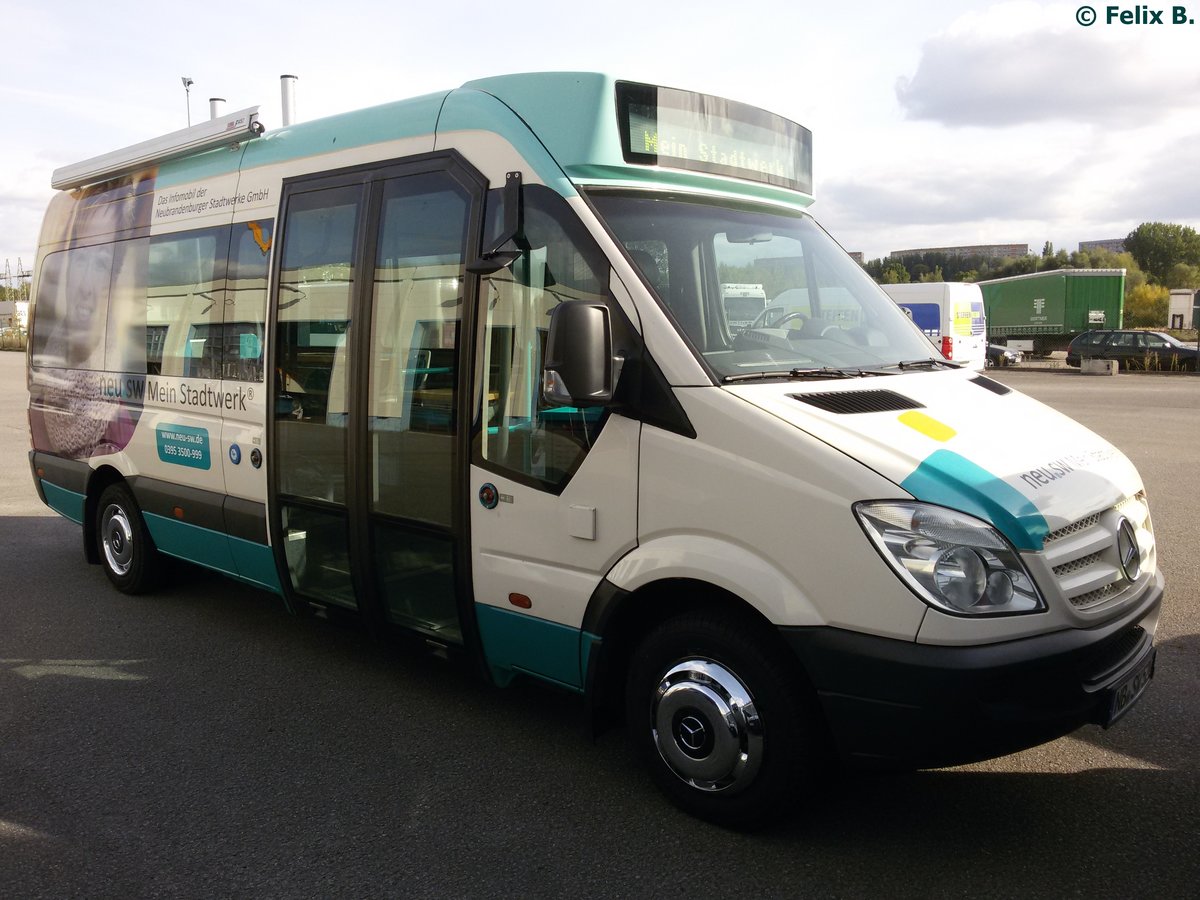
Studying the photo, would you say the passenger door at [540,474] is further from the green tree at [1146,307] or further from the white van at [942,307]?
the green tree at [1146,307]

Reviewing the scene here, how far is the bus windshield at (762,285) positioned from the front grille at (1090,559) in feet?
3.37

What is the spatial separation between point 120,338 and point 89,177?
4.10 feet

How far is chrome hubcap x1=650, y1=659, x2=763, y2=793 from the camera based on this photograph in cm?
342

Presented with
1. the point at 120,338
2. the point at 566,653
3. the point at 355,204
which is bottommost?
the point at 566,653

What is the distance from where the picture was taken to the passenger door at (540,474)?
3682 millimetres

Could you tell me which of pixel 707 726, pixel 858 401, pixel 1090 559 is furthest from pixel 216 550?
pixel 1090 559

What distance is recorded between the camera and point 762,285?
13.9 ft

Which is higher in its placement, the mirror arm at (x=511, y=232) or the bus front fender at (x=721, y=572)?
the mirror arm at (x=511, y=232)

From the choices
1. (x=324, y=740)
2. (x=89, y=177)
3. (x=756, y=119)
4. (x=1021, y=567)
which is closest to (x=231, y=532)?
(x=324, y=740)

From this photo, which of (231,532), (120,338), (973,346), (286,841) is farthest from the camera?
(973,346)

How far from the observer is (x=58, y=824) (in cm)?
370

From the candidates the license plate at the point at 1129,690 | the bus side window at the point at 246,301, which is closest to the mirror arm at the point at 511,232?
the bus side window at the point at 246,301

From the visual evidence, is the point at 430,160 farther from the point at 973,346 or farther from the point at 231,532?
the point at 973,346

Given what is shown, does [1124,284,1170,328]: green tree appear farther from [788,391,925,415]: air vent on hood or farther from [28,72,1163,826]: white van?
[788,391,925,415]: air vent on hood
